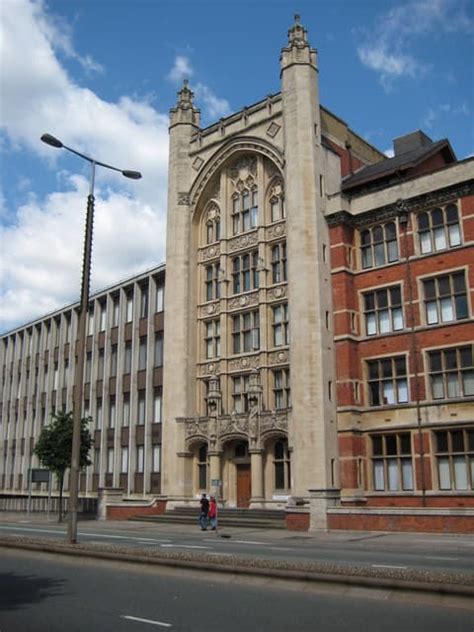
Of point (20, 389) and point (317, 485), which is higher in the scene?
point (20, 389)

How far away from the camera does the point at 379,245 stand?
36.2m

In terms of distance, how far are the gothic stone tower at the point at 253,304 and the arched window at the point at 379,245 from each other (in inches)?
83.4

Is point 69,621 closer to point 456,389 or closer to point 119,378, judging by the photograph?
point 456,389

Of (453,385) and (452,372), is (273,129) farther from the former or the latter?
(453,385)

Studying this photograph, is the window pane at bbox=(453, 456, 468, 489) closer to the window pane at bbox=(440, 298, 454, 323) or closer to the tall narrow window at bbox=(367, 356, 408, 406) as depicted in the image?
the tall narrow window at bbox=(367, 356, 408, 406)

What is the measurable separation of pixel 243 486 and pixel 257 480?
2.42 m

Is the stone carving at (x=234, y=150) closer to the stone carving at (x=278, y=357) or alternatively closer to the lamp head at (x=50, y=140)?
the stone carving at (x=278, y=357)

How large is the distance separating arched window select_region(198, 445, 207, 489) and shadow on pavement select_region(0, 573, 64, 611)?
26528mm

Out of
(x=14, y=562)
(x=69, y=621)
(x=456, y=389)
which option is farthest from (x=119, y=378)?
(x=69, y=621)

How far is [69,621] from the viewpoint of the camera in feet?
30.9

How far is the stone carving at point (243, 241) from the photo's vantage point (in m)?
40.7

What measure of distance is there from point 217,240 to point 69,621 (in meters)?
35.3

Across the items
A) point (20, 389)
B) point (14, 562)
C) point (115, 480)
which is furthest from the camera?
point (20, 389)

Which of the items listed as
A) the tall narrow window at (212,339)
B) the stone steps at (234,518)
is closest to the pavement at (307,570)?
the stone steps at (234,518)
